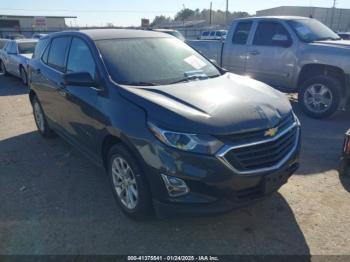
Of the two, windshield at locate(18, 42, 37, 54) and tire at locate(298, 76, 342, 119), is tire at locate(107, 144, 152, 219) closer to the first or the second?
tire at locate(298, 76, 342, 119)

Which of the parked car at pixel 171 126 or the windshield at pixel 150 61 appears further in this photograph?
the windshield at pixel 150 61

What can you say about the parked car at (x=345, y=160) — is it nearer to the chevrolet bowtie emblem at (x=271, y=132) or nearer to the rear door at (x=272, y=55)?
the chevrolet bowtie emblem at (x=271, y=132)

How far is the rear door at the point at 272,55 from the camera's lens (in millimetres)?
7340

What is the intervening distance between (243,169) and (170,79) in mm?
1449

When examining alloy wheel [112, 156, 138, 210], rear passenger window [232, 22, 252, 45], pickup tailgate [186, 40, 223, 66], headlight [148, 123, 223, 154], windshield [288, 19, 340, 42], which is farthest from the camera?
pickup tailgate [186, 40, 223, 66]

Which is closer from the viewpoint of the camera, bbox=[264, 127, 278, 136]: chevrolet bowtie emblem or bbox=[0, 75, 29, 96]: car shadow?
bbox=[264, 127, 278, 136]: chevrolet bowtie emblem

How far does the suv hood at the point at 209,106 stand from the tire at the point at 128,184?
0.49 metres

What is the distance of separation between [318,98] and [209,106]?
15.5 ft

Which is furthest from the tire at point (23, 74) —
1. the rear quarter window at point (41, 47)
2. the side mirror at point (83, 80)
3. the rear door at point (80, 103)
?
the side mirror at point (83, 80)

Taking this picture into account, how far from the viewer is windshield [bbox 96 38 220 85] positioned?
3.66m

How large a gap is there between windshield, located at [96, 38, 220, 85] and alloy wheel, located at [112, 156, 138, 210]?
0.85 m

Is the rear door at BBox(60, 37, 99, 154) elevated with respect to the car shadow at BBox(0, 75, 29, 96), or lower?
elevated

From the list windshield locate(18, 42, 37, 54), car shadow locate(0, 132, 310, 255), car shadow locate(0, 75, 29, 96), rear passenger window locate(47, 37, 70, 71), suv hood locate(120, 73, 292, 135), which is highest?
rear passenger window locate(47, 37, 70, 71)

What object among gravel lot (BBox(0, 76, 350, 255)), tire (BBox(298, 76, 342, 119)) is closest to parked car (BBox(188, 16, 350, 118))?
tire (BBox(298, 76, 342, 119))
